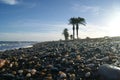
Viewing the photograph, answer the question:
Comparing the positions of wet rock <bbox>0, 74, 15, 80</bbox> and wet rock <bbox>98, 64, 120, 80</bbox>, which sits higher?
wet rock <bbox>98, 64, 120, 80</bbox>

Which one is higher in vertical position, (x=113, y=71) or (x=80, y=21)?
(x=80, y=21)

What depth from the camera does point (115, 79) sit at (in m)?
7.14

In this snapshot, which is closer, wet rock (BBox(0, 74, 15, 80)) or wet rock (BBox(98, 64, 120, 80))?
wet rock (BBox(98, 64, 120, 80))

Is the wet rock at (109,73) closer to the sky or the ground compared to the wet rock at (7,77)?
closer to the sky

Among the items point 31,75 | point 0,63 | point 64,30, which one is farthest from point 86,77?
point 64,30

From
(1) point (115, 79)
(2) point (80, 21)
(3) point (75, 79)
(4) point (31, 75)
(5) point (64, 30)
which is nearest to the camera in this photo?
(1) point (115, 79)

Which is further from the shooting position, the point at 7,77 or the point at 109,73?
the point at 7,77

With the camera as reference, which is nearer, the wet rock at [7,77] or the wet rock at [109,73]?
the wet rock at [109,73]

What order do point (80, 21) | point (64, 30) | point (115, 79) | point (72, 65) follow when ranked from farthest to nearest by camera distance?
point (64, 30)
point (80, 21)
point (72, 65)
point (115, 79)

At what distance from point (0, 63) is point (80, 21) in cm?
5648

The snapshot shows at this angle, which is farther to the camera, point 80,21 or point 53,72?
point 80,21

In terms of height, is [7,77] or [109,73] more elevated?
[109,73]

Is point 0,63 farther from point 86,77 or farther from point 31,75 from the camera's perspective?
point 86,77

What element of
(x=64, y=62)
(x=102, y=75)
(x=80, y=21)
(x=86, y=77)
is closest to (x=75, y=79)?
(x=86, y=77)
